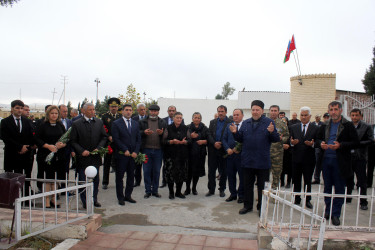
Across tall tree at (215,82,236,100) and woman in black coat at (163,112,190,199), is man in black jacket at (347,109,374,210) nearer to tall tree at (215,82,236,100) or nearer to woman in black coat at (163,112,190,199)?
woman in black coat at (163,112,190,199)

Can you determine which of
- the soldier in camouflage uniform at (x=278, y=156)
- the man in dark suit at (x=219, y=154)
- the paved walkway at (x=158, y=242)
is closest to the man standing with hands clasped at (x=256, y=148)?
the soldier in camouflage uniform at (x=278, y=156)

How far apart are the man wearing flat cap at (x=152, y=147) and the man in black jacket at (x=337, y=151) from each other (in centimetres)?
327

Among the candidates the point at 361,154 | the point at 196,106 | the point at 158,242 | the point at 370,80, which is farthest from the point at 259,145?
the point at 370,80

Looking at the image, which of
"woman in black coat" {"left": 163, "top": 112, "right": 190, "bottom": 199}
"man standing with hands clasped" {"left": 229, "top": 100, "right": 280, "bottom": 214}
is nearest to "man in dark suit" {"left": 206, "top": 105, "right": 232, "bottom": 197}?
"woman in black coat" {"left": 163, "top": 112, "right": 190, "bottom": 199}

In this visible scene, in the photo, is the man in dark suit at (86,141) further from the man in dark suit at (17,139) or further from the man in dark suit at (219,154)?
the man in dark suit at (219,154)

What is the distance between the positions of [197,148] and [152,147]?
1036 mm

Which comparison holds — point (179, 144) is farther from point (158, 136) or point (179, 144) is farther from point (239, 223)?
point (239, 223)

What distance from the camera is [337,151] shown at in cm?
470

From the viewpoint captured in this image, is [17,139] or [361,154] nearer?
[17,139]

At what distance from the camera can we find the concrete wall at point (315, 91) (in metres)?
17.0

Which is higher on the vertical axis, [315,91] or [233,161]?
[315,91]

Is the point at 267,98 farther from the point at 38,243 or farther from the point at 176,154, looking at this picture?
the point at 38,243

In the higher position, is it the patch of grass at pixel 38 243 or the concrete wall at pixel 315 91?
the concrete wall at pixel 315 91

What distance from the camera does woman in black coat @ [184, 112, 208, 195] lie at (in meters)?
6.64
